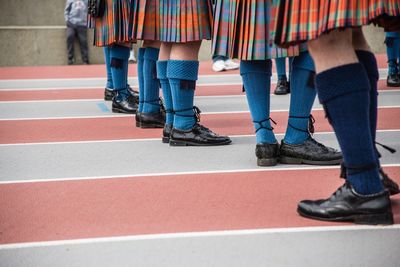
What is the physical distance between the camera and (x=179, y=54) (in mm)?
4801

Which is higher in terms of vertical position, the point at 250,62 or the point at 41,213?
the point at 250,62

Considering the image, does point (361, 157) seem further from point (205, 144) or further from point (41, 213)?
point (205, 144)

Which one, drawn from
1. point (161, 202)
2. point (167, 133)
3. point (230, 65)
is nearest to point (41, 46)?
point (230, 65)

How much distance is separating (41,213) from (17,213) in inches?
3.7

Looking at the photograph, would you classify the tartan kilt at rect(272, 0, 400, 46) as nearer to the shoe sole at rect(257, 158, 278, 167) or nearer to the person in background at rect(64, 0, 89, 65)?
the shoe sole at rect(257, 158, 278, 167)

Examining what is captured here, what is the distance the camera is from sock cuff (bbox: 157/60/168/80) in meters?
5.01

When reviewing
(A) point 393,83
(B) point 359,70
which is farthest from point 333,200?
(A) point 393,83

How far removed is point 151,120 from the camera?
225 inches

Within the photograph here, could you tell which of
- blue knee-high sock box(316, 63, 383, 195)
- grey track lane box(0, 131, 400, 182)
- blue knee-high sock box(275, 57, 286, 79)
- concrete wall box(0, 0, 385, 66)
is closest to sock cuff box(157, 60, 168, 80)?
grey track lane box(0, 131, 400, 182)

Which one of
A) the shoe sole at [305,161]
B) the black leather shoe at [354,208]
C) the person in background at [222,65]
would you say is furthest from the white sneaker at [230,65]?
the black leather shoe at [354,208]

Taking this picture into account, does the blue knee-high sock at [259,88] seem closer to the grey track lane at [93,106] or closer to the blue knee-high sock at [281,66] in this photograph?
the grey track lane at [93,106]

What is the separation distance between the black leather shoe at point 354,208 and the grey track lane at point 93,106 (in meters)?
3.64

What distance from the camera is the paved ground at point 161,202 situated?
2.73 m

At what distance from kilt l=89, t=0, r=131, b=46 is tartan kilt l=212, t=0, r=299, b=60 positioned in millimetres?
1875
